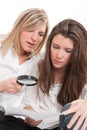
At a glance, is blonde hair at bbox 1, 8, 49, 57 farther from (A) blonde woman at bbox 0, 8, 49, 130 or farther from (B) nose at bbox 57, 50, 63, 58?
(B) nose at bbox 57, 50, 63, 58

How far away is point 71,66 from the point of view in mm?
1372

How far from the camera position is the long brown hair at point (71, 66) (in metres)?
1.29

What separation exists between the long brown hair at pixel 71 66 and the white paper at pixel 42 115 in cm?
23

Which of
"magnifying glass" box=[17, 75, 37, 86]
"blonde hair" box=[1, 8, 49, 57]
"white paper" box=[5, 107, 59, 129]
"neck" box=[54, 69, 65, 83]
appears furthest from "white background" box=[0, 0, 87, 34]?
"white paper" box=[5, 107, 59, 129]

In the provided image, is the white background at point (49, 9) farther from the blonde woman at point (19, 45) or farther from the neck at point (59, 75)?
the neck at point (59, 75)

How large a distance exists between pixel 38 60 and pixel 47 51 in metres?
0.12

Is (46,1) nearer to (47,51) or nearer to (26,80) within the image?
(47,51)

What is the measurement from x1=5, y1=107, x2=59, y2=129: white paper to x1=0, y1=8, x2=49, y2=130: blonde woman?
25 cm

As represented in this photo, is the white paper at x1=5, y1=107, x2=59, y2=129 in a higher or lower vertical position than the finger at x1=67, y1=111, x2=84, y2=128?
lower

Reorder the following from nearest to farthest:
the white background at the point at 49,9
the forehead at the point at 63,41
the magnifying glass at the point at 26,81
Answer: the magnifying glass at the point at 26,81 → the forehead at the point at 63,41 → the white background at the point at 49,9

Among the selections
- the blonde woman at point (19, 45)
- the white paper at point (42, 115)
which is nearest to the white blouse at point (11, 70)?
the blonde woman at point (19, 45)

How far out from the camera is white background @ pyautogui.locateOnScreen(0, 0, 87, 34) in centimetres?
193

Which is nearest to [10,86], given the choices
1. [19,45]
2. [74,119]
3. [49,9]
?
[19,45]

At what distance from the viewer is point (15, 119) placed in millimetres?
1279
